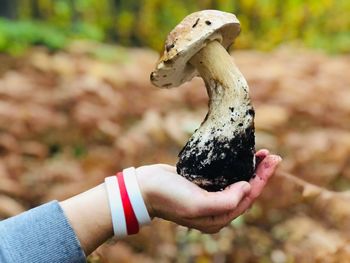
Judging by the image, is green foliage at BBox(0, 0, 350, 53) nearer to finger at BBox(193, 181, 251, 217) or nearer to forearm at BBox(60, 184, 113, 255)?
forearm at BBox(60, 184, 113, 255)

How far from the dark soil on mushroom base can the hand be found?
0.04 meters

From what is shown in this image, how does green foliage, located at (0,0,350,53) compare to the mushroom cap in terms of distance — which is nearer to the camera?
the mushroom cap

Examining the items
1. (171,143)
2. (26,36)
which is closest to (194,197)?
(171,143)

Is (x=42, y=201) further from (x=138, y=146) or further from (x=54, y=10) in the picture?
(x=54, y=10)

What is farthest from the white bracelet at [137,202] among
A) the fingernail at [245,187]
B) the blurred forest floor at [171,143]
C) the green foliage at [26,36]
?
the green foliage at [26,36]

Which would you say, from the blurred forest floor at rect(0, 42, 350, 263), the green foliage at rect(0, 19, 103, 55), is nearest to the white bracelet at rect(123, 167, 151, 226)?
the blurred forest floor at rect(0, 42, 350, 263)

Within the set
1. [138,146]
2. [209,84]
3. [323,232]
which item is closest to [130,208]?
[209,84]

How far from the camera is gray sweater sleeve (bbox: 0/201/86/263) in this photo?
5.13ft

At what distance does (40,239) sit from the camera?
1586 mm

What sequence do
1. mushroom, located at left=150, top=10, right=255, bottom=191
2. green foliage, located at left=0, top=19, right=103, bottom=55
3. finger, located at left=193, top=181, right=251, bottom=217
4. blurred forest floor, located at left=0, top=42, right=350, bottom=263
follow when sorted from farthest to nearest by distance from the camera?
green foliage, located at left=0, top=19, right=103, bottom=55, blurred forest floor, located at left=0, top=42, right=350, bottom=263, mushroom, located at left=150, top=10, right=255, bottom=191, finger, located at left=193, top=181, right=251, bottom=217

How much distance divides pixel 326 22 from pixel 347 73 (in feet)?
9.42

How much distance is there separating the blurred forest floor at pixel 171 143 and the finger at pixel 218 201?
527 mm

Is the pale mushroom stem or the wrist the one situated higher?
the pale mushroom stem

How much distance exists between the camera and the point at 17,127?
3.77 metres
